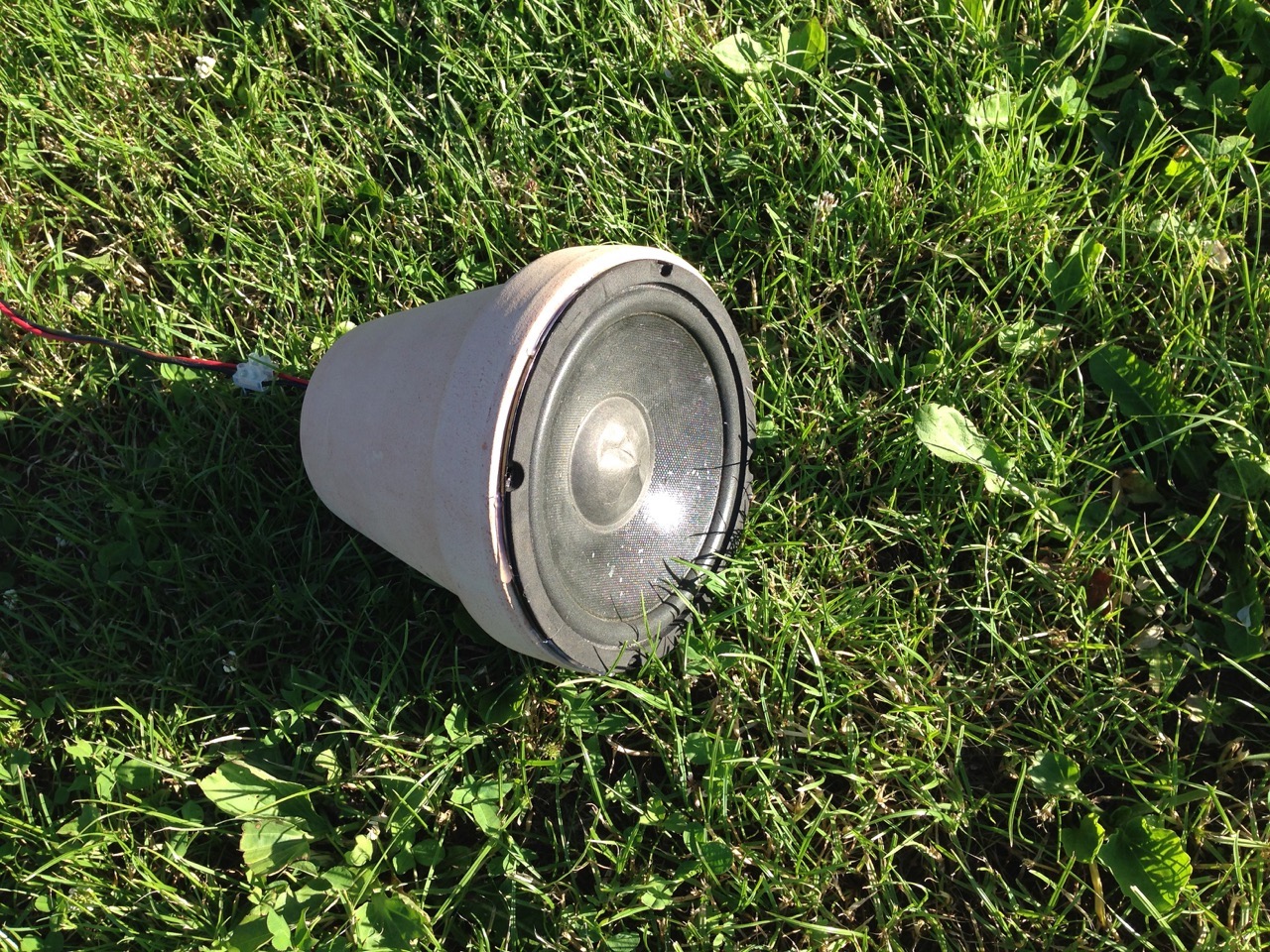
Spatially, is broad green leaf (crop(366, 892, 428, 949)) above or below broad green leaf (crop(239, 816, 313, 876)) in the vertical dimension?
below

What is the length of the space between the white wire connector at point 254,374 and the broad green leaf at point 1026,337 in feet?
5.10

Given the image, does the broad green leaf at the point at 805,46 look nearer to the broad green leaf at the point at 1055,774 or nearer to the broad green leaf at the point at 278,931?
the broad green leaf at the point at 1055,774

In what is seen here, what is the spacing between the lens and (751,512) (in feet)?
6.12

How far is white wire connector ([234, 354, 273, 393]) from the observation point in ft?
6.53

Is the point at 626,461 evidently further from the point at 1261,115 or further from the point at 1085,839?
the point at 1261,115

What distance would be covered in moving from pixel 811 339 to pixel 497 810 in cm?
113

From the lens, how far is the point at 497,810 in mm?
1707

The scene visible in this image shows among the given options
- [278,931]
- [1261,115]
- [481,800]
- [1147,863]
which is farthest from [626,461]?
[1261,115]

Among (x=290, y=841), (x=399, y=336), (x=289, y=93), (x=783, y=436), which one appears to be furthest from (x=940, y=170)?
(x=290, y=841)

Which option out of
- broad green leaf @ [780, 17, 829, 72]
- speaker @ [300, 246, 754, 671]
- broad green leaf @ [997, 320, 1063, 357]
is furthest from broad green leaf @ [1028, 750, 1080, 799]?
broad green leaf @ [780, 17, 829, 72]

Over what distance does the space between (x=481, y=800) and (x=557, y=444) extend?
738 mm

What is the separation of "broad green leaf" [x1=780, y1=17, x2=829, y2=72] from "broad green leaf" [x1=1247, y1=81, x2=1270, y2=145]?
0.91m

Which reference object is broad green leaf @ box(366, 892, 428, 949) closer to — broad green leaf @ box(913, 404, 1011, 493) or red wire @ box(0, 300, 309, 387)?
red wire @ box(0, 300, 309, 387)

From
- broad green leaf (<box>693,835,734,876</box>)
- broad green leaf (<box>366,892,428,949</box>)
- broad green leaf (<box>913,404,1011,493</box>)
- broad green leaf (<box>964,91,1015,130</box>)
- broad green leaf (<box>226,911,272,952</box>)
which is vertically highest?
broad green leaf (<box>964,91,1015,130</box>)
